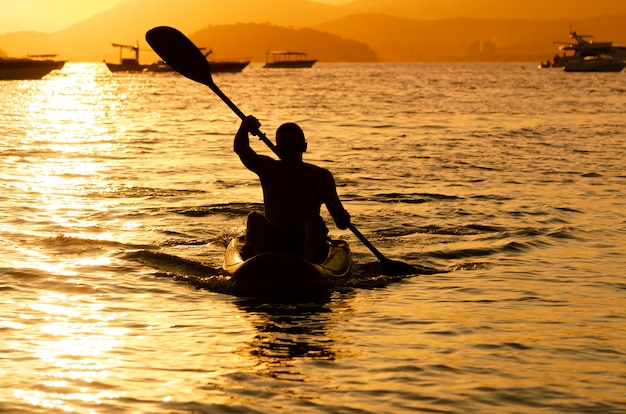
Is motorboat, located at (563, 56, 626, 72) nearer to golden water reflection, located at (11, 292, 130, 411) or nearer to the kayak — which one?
Result: the kayak

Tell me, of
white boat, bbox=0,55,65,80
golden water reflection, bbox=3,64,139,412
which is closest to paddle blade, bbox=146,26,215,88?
golden water reflection, bbox=3,64,139,412

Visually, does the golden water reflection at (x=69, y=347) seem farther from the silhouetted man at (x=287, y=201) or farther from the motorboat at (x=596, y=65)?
the motorboat at (x=596, y=65)

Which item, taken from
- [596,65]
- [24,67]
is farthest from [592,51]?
[24,67]

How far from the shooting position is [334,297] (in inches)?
448

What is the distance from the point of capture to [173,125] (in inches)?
1746

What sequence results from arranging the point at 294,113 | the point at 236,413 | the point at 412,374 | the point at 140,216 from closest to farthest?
the point at 236,413 → the point at 412,374 → the point at 140,216 → the point at 294,113

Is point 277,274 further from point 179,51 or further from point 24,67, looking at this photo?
point 24,67

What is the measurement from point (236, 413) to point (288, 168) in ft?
15.2

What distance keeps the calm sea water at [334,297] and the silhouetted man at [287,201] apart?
26.7 inches

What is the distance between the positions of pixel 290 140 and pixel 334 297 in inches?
70.3

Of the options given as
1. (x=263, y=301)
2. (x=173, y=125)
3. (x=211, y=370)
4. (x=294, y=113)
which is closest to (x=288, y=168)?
(x=263, y=301)

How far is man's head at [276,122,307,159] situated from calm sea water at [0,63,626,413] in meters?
1.64

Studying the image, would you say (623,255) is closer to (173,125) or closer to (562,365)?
(562,365)

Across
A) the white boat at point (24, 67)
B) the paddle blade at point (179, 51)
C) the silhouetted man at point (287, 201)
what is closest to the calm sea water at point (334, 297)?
the silhouetted man at point (287, 201)
